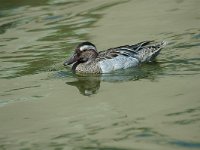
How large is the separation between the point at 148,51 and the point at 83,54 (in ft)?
4.69

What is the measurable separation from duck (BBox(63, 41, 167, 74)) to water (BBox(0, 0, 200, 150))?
21 cm

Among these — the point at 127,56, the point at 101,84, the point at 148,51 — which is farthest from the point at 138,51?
the point at 101,84

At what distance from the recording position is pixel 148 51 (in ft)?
42.8

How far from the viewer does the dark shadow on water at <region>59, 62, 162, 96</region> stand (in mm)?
11758

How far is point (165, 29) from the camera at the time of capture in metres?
15.9

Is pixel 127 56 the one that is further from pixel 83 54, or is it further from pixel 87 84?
pixel 87 84

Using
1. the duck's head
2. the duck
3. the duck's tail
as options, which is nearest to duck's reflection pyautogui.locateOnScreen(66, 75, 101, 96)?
the duck

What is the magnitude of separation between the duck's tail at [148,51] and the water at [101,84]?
0.22 meters

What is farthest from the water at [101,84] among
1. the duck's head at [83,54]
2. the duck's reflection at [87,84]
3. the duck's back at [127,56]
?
the duck's head at [83,54]

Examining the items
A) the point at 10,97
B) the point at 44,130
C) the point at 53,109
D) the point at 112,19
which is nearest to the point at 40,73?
the point at 10,97

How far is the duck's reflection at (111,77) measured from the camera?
38.5 ft

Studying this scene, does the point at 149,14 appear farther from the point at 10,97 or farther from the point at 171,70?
the point at 10,97

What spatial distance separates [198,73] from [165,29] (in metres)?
4.68

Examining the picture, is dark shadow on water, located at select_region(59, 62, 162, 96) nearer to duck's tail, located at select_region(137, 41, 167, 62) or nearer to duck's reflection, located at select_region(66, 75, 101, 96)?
duck's reflection, located at select_region(66, 75, 101, 96)
